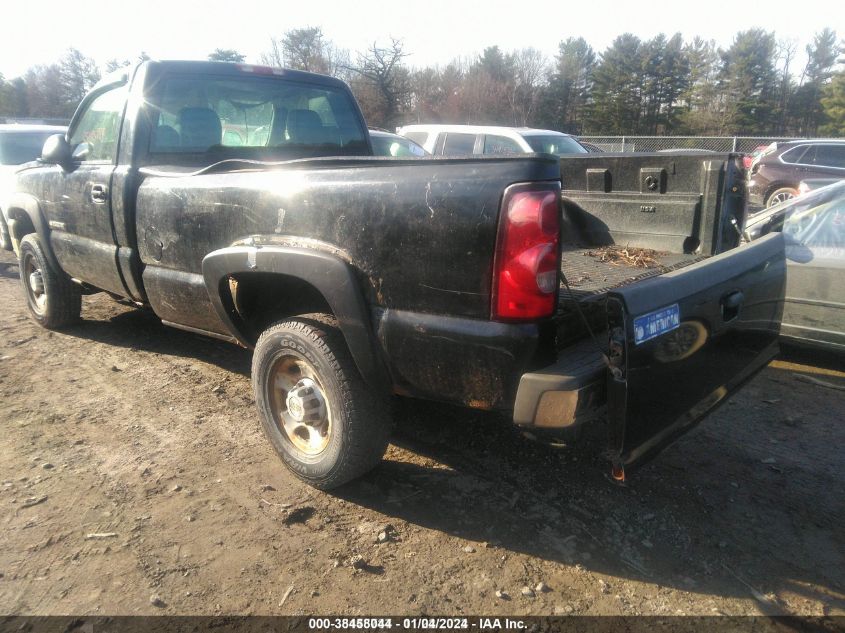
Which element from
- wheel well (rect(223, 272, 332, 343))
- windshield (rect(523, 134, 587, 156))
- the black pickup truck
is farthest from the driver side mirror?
windshield (rect(523, 134, 587, 156))

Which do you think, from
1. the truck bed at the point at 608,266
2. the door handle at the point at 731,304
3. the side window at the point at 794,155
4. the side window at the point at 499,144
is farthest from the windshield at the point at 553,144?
the door handle at the point at 731,304

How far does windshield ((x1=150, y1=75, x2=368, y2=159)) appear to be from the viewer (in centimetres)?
403

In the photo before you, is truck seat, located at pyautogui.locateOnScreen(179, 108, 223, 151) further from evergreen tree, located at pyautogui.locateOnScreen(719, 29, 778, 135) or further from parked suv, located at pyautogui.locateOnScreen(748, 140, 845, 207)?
evergreen tree, located at pyautogui.locateOnScreen(719, 29, 778, 135)

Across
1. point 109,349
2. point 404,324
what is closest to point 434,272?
point 404,324

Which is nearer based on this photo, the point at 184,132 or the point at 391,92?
the point at 184,132

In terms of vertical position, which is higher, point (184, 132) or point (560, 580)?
point (184, 132)

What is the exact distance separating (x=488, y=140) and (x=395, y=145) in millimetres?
1575

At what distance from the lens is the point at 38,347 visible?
515cm

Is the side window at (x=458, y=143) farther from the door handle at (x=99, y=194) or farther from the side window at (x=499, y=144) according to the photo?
the door handle at (x=99, y=194)

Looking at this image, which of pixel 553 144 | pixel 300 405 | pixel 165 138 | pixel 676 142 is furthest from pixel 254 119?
pixel 676 142

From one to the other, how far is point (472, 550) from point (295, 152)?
303 cm

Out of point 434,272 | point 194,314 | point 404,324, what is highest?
point 434,272

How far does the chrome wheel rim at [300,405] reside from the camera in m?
2.98

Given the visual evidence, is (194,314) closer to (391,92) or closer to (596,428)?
(596,428)
